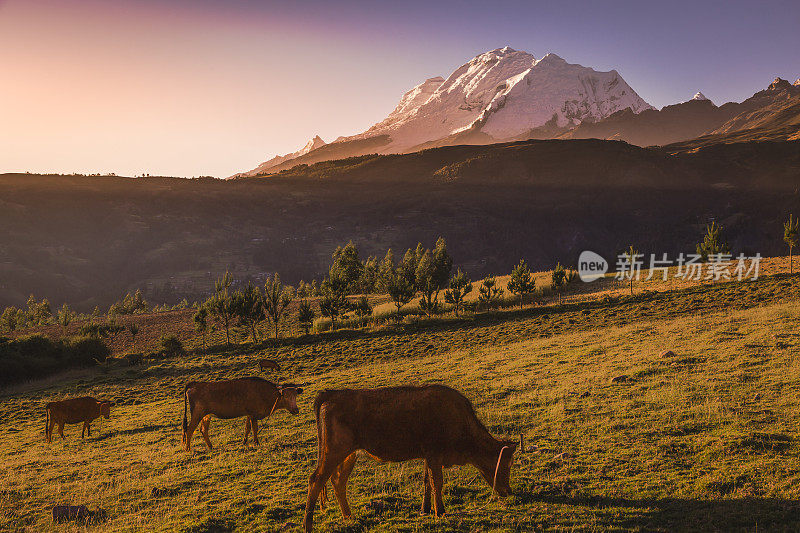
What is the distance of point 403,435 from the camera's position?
9078mm

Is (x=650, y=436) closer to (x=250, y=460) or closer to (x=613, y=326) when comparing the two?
(x=250, y=460)

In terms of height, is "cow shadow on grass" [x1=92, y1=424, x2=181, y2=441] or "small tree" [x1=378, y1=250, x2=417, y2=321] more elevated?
"small tree" [x1=378, y1=250, x2=417, y2=321]

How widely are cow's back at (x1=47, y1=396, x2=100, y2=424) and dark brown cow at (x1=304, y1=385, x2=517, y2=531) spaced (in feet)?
57.4

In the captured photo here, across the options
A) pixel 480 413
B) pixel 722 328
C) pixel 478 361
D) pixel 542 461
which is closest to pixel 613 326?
pixel 722 328

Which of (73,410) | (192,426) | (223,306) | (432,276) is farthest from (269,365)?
(432,276)

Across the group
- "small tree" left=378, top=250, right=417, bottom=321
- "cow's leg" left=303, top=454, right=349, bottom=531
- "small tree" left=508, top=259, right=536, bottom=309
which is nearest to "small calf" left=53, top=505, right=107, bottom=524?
"cow's leg" left=303, top=454, right=349, bottom=531

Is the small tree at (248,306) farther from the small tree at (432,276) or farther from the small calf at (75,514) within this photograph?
the small calf at (75,514)

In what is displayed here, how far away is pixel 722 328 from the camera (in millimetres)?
28438

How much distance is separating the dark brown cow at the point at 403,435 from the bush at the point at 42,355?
47.6 meters

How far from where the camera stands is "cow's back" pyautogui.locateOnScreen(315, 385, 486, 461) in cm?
909

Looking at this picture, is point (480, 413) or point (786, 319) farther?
point (786, 319)

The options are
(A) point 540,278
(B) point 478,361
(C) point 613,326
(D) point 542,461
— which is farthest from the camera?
(A) point 540,278

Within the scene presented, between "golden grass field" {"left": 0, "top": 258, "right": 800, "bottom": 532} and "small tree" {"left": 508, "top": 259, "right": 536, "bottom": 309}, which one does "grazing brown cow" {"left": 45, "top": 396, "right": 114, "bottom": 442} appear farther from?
"small tree" {"left": 508, "top": 259, "right": 536, "bottom": 309}

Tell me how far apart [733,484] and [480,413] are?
8603 mm
